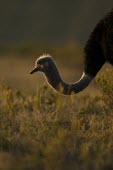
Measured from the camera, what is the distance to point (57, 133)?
8.54 m

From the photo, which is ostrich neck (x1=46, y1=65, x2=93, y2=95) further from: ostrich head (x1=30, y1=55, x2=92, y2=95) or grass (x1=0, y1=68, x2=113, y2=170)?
grass (x1=0, y1=68, x2=113, y2=170)

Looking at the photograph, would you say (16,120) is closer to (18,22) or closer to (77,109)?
(77,109)

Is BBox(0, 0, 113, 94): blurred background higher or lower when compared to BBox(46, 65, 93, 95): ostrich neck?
higher

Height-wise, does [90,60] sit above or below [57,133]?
above

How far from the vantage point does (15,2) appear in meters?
71.2

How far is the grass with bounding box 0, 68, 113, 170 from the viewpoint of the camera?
7684mm

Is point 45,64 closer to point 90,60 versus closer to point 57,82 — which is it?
point 57,82

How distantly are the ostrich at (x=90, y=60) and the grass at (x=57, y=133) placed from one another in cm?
19

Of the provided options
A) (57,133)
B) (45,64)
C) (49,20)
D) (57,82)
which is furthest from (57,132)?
(49,20)

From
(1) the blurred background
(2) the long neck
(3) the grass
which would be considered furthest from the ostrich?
(1) the blurred background

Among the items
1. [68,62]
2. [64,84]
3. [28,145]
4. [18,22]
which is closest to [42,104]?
[64,84]

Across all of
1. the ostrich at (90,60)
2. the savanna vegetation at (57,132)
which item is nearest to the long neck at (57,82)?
the ostrich at (90,60)

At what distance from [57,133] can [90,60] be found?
1723 mm

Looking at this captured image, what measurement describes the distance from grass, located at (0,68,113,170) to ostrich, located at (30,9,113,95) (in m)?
0.19
